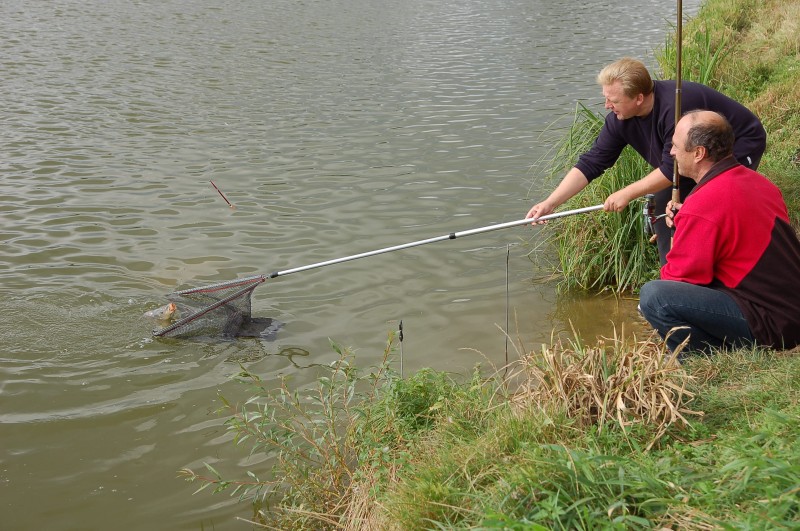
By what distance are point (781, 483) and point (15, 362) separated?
4782 millimetres

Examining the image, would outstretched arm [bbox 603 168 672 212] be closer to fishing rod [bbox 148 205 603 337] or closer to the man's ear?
the man's ear

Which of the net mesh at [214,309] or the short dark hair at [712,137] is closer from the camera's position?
the short dark hair at [712,137]

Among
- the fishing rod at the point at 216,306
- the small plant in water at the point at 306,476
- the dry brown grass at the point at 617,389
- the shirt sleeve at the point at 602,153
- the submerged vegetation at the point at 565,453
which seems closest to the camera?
the submerged vegetation at the point at 565,453

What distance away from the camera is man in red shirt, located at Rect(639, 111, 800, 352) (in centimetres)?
399

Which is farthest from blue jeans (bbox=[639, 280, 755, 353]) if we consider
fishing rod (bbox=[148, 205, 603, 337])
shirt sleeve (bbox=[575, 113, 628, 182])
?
fishing rod (bbox=[148, 205, 603, 337])

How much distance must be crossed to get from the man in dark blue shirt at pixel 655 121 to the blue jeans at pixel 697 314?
0.92 m

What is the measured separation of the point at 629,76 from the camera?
4.84 m

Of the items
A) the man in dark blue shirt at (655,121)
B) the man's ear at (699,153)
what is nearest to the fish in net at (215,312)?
the man in dark blue shirt at (655,121)

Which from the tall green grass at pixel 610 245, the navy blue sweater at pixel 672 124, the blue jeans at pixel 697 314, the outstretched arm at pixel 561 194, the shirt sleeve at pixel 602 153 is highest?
the navy blue sweater at pixel 672 124

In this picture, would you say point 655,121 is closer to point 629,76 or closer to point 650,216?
point 629,76

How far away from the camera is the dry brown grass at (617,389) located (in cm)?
323

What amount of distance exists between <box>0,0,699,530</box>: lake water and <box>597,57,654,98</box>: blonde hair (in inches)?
54.3

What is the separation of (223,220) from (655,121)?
4.40 meters

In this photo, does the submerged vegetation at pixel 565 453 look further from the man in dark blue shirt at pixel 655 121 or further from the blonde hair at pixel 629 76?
the blonde hair at pixel 629 76
